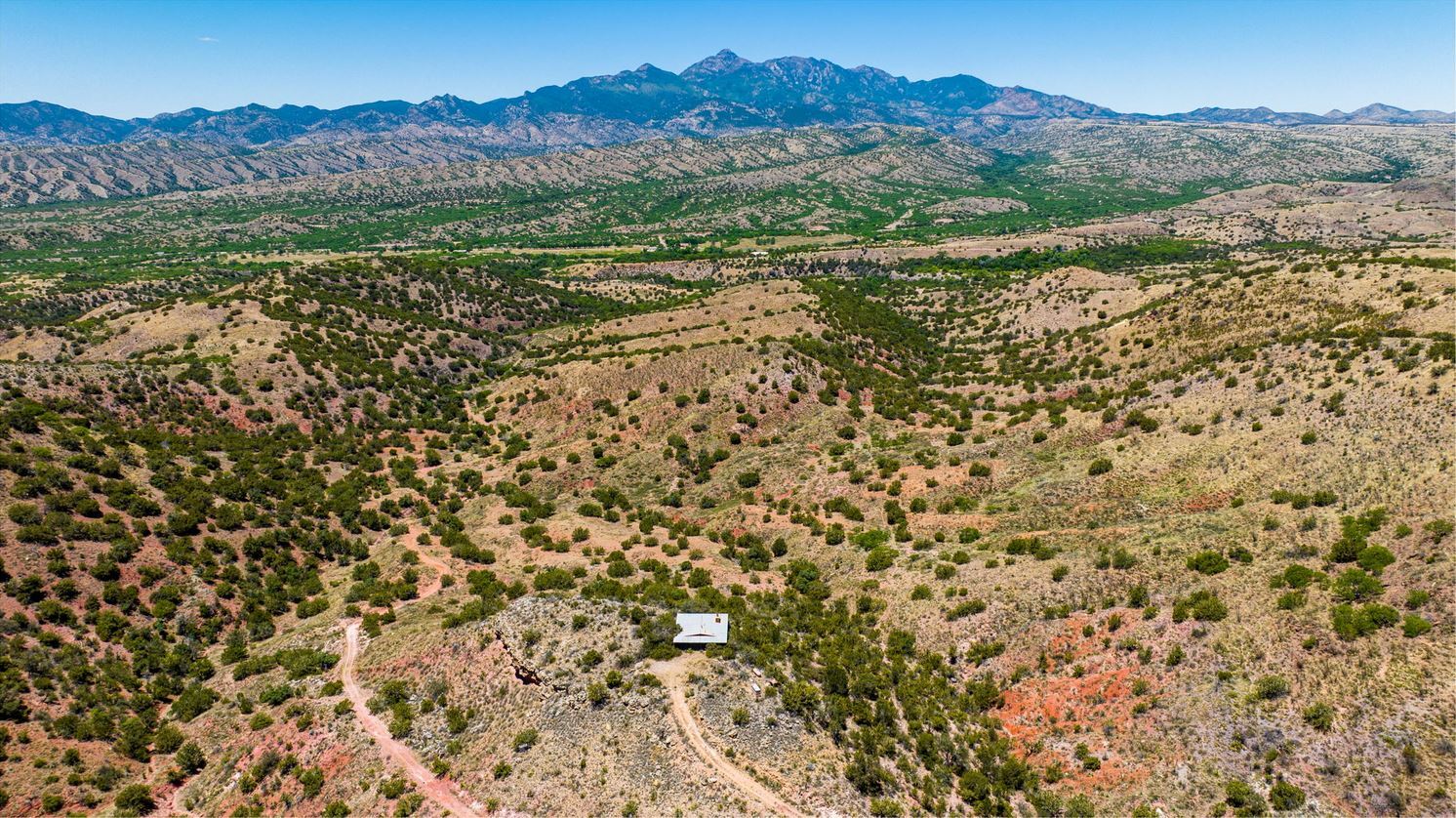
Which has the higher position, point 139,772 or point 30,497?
point 30,497

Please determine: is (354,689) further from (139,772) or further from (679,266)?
(679,266)

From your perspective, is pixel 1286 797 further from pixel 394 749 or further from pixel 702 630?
pixel 394 749

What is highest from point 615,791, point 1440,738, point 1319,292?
point 1319,292

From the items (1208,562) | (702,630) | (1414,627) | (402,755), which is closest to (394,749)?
(402,755)

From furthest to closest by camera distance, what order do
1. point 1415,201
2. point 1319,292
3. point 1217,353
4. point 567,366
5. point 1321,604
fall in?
point 1415,201 < point 567,366 < point 1319,292 < point 1217,353 < point 1321,604

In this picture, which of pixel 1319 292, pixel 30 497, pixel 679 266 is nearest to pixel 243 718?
pixel 30 497

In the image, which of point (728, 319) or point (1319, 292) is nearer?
point (1319, 292)

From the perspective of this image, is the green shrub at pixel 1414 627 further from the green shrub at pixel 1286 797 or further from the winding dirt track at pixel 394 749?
the winding dirt track at pixel 394 749
